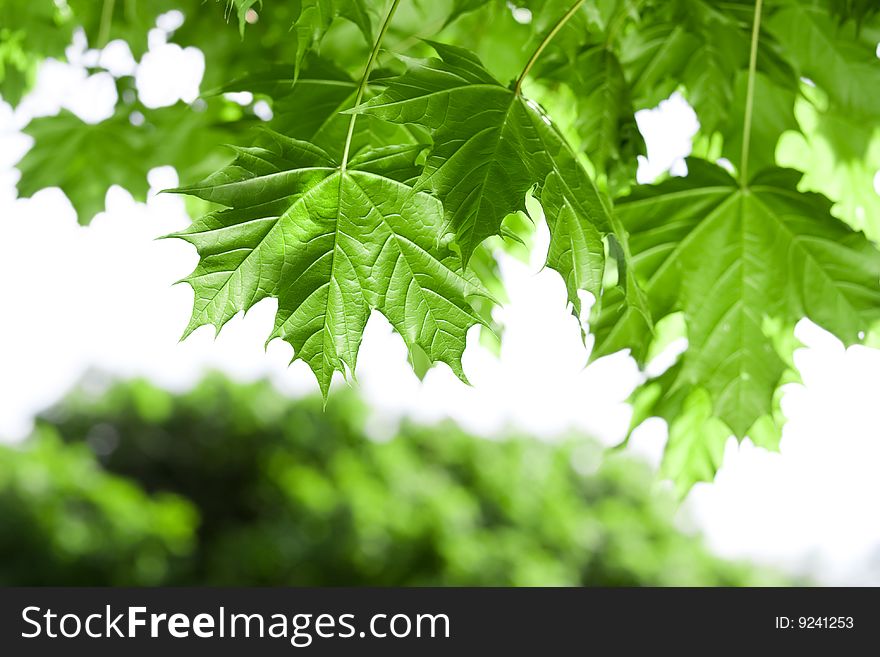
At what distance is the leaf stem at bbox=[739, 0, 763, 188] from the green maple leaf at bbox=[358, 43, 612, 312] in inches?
12.5

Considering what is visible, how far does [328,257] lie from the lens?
2.17 feet

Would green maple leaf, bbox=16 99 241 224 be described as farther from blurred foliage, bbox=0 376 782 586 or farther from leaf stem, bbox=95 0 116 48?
blurred foliage, bbox=0 376 782 586

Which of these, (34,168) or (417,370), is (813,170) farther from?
(34,168)

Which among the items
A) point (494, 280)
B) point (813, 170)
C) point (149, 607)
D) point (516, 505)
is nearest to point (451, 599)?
point (149, 607)

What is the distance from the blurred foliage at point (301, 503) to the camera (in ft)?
15.8

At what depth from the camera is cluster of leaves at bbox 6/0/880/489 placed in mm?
626

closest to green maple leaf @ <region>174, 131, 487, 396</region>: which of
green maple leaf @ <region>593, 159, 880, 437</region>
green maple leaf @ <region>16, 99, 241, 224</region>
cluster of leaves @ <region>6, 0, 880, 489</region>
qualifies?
cluster of leaves @ <region>6, 0, 880, 489</region>

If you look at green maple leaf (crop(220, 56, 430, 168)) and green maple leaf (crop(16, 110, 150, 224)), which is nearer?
green maple leaf (crop(220, 56, 430, 168))

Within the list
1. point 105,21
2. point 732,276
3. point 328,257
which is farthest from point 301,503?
point 328,257

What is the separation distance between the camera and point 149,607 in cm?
202

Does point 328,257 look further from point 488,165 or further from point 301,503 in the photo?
point 301,503

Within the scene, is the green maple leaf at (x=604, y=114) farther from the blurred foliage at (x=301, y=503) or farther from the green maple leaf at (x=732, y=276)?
the blurred foliage at (x=301, y=503)

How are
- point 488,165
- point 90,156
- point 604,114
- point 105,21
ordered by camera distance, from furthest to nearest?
point 90,156 → point 105,21 → point 604,114 → point 488,165

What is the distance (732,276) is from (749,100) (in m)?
0.18
